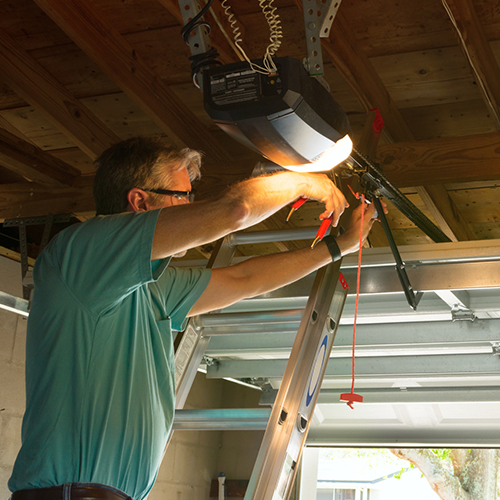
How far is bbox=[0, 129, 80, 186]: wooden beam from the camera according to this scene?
2.77 metres

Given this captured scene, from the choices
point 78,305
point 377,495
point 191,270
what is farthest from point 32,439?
point 377,495

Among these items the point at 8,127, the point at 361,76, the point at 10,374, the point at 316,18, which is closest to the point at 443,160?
the point at 361,76

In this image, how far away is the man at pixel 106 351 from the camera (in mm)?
1250

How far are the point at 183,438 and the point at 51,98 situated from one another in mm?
3500

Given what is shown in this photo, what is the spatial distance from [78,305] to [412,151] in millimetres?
1719

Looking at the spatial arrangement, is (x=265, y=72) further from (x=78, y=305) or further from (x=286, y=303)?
(x=286, y=303)

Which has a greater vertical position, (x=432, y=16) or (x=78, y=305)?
(x=432, y=16)

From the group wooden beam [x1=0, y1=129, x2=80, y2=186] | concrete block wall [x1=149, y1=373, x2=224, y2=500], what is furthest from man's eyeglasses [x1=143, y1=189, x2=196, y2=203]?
concrete block wall [x1=149, y1=373, x2=224, y2=500]

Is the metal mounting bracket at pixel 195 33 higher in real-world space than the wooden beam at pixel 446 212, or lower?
lower

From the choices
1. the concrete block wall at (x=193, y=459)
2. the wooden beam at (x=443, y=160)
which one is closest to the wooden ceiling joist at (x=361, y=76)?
the wooden beam at (x=443, y=160)

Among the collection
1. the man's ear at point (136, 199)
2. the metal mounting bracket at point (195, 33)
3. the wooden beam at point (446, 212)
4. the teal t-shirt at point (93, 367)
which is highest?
the wooden beam at point (446, 212)

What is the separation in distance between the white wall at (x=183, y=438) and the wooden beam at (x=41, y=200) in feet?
2.36

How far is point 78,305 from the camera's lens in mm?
1339

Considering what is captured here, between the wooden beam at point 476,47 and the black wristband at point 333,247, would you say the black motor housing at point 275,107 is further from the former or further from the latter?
the wooden beam at point 476,47
